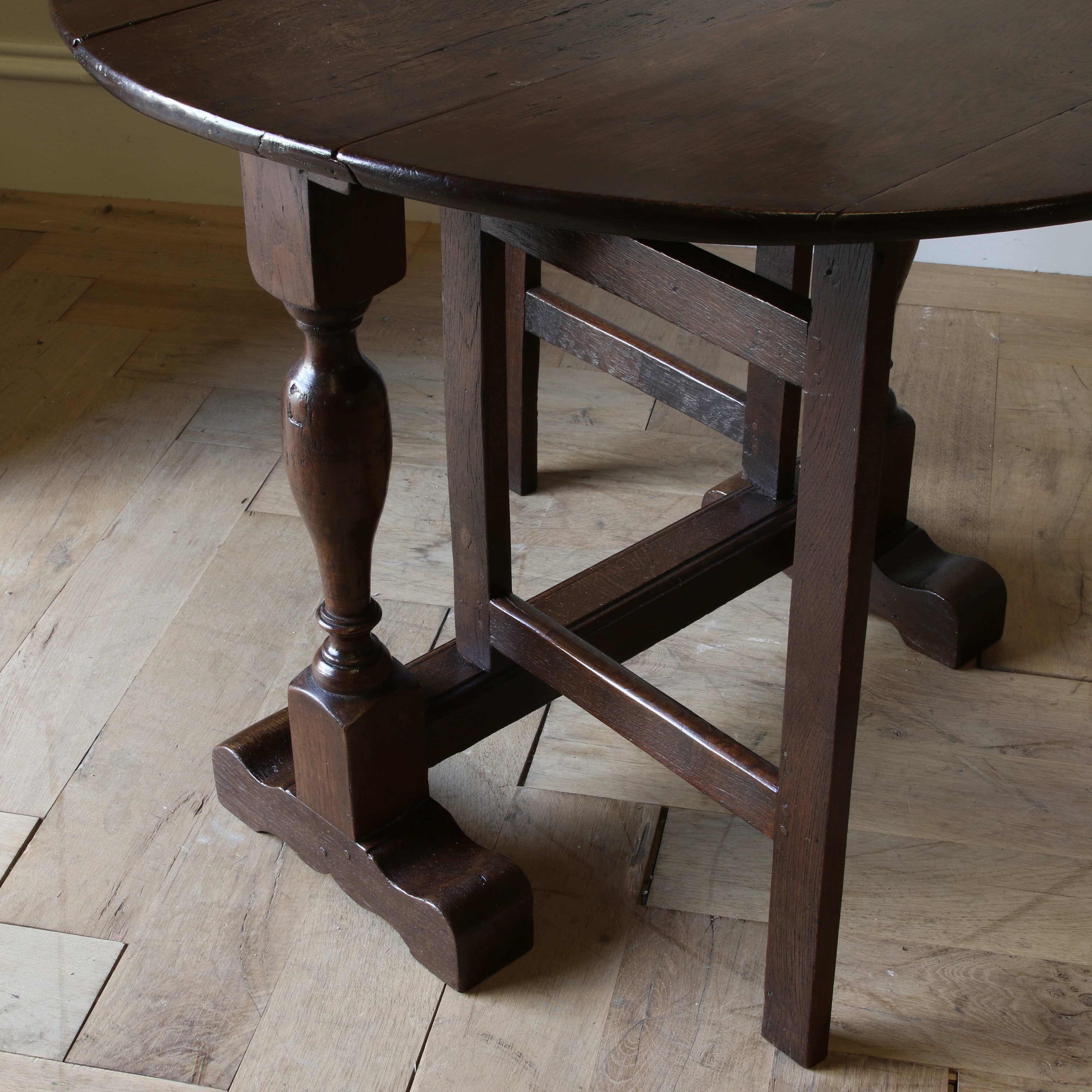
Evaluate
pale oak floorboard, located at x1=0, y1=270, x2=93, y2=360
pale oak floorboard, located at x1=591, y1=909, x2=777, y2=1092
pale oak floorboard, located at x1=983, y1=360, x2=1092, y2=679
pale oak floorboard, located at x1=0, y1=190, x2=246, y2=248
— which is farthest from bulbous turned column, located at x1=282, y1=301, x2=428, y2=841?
pale oak floorboard, located at x1=0, y1=190, x2=246, y2=248

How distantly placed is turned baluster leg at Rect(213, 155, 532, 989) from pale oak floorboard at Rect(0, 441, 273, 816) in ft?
0.59

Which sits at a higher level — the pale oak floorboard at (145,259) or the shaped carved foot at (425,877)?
the pale oak floorboard at (145,259)

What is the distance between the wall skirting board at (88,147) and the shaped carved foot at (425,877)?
4.18ft

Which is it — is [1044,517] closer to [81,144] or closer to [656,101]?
[656,101]

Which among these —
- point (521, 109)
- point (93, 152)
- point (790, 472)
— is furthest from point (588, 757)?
point (93, 152)

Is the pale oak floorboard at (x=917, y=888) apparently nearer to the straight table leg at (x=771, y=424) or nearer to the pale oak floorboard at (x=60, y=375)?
the straight table leg at (x=771, y=424)

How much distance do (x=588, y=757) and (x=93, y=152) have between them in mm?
1552

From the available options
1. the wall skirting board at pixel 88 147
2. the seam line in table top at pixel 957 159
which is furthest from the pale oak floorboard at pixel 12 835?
the wall skirting board at pixel 88 147

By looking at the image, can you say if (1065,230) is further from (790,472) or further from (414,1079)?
(414,1079)

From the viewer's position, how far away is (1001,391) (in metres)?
1.67

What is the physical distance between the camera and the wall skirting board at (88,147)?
2098 mm

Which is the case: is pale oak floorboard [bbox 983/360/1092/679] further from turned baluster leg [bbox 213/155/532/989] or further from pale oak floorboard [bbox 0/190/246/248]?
pale oak floorboard [bbox 0/190/246/248]

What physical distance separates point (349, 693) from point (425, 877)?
0.15 m

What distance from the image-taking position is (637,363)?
1311 mm
